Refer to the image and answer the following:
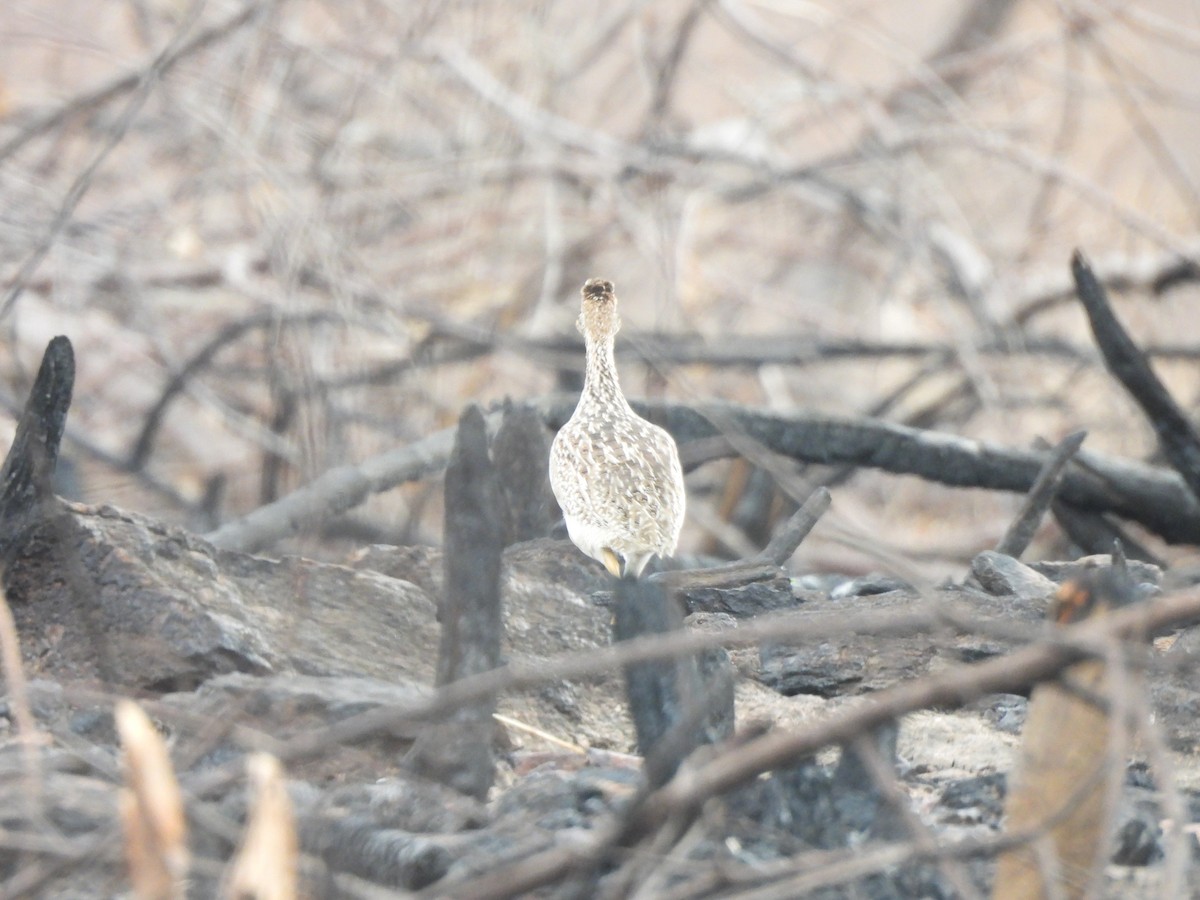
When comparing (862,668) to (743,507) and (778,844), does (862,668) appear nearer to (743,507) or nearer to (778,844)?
(778,844)

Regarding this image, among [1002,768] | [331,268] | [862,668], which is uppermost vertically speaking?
[331,268]

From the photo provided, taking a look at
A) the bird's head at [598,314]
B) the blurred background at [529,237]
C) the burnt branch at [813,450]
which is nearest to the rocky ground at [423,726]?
the bird's head at [598,314]

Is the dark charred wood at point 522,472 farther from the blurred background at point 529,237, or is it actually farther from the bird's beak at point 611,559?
the blurred background at point 529,237

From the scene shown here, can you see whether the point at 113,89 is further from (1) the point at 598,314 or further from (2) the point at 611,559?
(2) the point at 611,559

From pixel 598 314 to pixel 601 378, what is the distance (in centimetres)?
16

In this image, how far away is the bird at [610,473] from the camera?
2.91m

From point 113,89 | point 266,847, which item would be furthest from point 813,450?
point 113,89

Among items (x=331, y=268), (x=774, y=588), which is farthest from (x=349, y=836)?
(x=331, y=268)

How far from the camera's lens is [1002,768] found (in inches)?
96.0

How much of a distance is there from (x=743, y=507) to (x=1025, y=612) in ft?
10.7

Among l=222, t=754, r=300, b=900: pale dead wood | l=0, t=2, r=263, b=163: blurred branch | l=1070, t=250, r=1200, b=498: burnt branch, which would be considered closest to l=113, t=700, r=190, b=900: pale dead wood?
l=222, t=754, r=300, b=900: pale dead wood

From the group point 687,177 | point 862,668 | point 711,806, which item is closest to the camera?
point 711,806

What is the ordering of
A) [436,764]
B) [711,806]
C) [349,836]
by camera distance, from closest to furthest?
[711,806]
[349,836]
[436,764]

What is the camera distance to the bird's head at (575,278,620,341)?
308cm
